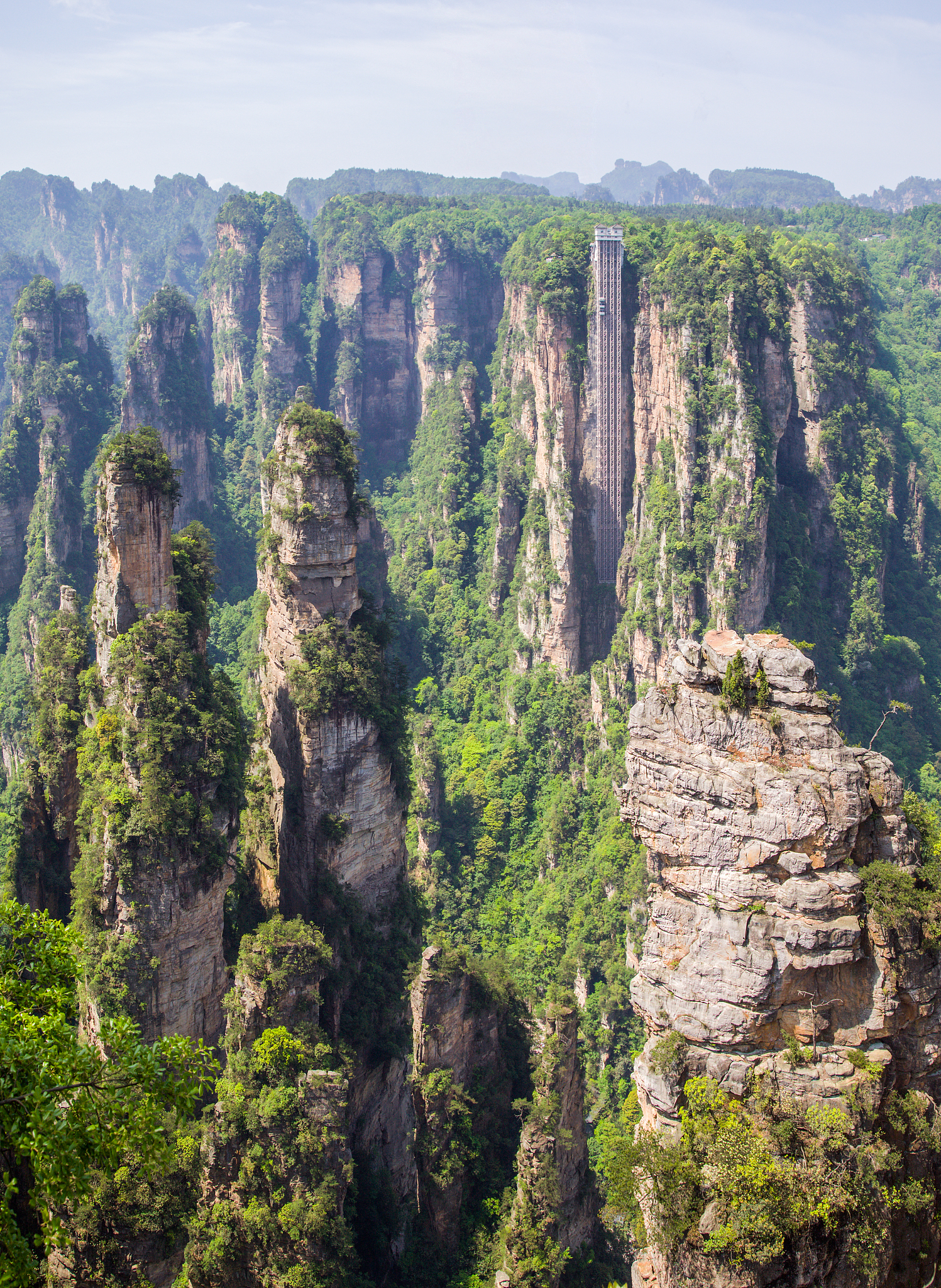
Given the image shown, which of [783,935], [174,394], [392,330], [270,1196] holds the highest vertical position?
[392,330]

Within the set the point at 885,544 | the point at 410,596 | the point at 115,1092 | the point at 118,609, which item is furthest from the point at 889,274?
the point at 115,1092

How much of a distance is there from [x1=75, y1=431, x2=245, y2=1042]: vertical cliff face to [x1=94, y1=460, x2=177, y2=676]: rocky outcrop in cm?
3

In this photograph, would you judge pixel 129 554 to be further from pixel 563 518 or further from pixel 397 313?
pixel 397 313

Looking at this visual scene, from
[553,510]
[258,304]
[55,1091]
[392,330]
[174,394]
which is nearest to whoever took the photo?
[55,1091]

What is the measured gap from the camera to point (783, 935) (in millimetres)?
18156

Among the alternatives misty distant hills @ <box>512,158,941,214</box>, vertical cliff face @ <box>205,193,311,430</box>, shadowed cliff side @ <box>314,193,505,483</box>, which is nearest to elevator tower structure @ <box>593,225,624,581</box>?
shadowed cliff side @ <box>314,193,505,483</box>

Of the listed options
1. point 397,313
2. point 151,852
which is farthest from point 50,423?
point 151,852

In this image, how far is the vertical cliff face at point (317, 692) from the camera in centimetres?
3156

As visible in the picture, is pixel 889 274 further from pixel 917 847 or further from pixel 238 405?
pixel 917 847

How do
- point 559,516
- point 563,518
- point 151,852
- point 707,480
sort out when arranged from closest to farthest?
point 151,852 < point 707,480 < point 563,518 < point 559,516

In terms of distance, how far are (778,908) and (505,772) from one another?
138ft

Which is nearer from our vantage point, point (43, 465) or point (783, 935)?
point (783, 935)

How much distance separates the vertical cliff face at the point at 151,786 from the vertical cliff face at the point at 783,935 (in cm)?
1245

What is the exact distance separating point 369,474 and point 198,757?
220 feet
